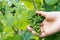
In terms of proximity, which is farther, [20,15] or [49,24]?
[20,15]

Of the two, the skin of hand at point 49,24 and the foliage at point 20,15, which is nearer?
the skin of hand at point 49,24

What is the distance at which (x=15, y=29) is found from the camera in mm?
1681

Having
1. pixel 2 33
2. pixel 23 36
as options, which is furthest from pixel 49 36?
pixel 2 33

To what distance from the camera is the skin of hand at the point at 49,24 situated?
1.30m

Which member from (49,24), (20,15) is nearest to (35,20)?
(49,24)

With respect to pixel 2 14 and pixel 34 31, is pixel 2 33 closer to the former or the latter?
pixel 2 14

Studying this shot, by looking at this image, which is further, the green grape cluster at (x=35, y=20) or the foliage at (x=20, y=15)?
the foliage at (x=20, y=15)

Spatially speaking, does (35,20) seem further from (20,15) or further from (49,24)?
(20,15)

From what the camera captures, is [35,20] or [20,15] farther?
[20,15]

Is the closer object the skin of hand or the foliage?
the skin of hand

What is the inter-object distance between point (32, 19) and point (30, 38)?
6.1 inches

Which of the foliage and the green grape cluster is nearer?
the green grape cluster

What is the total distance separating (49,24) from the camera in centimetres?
135

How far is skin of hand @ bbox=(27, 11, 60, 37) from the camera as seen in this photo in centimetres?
130
